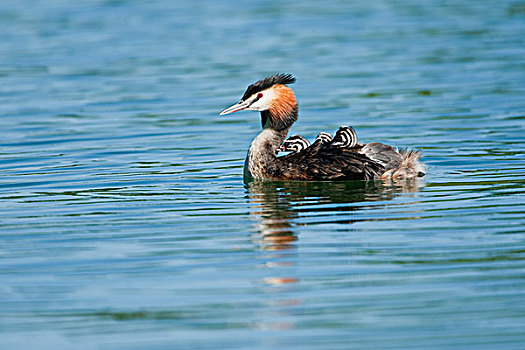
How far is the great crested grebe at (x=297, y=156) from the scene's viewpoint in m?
11.2

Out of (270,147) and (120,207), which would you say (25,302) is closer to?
(120,207)

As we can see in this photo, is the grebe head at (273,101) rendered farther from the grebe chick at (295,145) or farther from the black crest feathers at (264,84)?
the grebe chick at (295,145)

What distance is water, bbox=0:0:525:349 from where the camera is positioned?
265 inches

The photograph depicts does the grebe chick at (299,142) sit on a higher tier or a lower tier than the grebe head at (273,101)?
lower

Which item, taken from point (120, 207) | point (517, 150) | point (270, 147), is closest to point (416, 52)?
point (517, 150)

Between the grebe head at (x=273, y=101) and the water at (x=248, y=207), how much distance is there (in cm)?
88

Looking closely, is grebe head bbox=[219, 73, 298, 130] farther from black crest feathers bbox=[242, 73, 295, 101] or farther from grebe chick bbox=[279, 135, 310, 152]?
grebe chick bbox=[279, 135, 310, 152]

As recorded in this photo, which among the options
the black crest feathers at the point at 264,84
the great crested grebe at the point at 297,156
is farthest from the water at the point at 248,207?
the black crest feathers at the point at 264,84

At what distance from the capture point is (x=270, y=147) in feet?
38.9

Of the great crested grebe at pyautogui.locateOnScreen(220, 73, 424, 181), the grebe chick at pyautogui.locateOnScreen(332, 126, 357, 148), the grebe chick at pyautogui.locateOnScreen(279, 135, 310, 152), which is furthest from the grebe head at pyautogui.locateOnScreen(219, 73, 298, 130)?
the grebe chick at pyautogui.locateOnScreen(332, 126, 357, 148)

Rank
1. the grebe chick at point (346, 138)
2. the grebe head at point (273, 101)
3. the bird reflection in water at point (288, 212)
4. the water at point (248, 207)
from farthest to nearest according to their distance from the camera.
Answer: the grebe head at point (273, 101), the grebe chick at point (346, 138), the bird reflection in water at point (288, 212), the water at point (248, 207)

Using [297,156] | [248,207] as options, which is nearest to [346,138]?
[297,156]

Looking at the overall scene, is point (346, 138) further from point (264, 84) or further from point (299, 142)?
point (264, 84)

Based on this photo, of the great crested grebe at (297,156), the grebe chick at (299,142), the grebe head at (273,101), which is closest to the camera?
the great crested grebe at (297,156)
